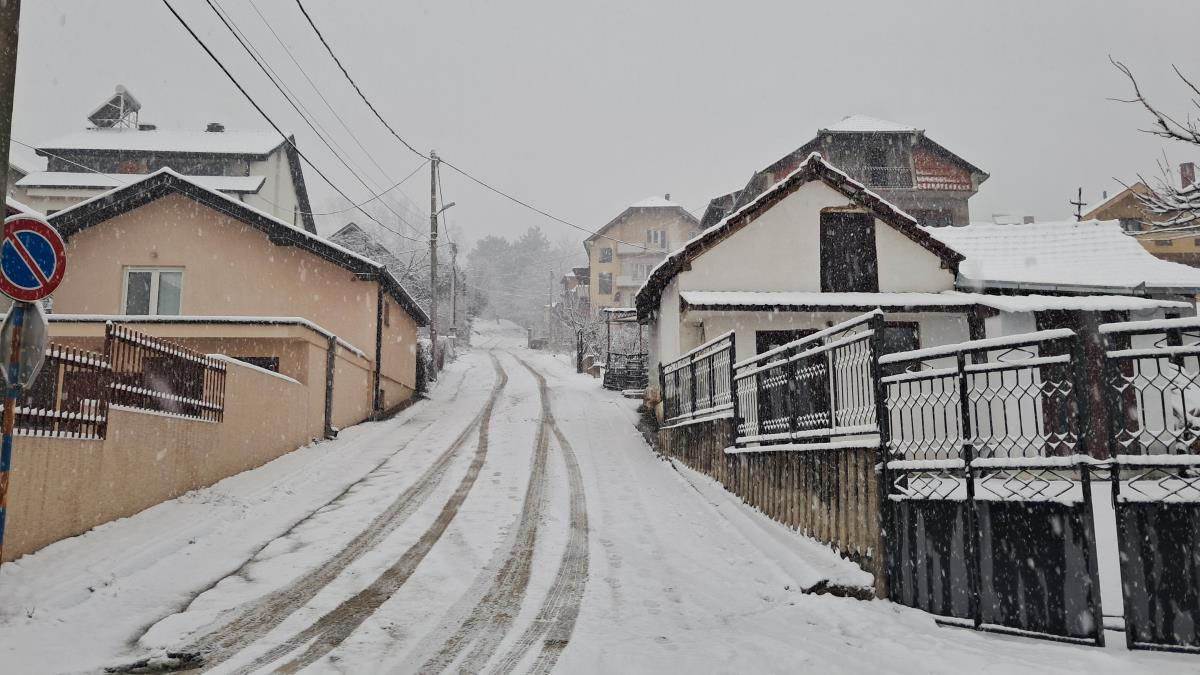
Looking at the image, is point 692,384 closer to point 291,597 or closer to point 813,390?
point 813,390

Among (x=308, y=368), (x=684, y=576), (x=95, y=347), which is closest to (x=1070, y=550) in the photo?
(x=684, y=576)

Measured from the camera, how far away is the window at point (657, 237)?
208ft

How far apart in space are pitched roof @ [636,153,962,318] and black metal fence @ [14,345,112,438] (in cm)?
1278

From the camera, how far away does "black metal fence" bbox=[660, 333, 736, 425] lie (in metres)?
11.6

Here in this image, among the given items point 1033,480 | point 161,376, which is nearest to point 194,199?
point 161,376

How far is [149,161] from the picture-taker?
4019cm

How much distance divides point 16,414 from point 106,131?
1732 inches

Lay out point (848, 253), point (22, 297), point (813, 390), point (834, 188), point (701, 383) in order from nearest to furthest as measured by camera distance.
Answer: point (22, 297) < point (813, 390) < point (701, 383) < point (848, 253) < point (834, 188)

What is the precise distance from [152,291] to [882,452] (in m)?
19.5

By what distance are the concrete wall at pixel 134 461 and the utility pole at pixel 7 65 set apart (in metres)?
2.81

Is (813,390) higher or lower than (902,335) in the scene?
lower

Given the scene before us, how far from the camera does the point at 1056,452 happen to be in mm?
5297

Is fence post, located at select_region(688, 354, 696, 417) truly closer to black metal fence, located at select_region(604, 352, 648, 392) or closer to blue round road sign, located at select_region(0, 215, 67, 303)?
blue round road sign, located at select_region(0, 215, 67, 303)

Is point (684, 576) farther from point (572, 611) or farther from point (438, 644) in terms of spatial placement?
point (438, 644)
